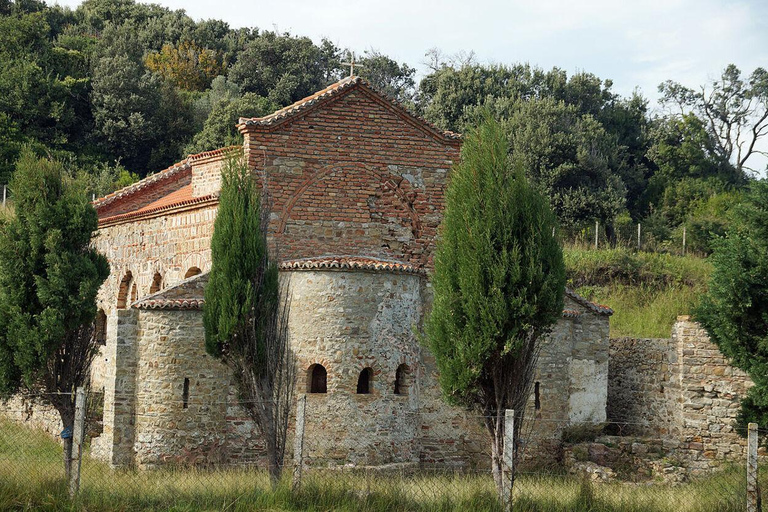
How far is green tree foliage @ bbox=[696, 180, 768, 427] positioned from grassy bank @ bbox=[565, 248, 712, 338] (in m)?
9.29

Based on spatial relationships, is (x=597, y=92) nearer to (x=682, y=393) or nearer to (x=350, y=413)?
(x=682, y=393)

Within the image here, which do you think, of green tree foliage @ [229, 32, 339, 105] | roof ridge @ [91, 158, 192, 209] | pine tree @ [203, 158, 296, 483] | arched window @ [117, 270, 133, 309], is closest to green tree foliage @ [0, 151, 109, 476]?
pine tree @ [203, 158, 296, 483]

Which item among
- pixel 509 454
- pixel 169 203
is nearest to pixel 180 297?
pixel 169 203

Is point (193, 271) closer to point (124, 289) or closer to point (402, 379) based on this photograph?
point (124, 289)

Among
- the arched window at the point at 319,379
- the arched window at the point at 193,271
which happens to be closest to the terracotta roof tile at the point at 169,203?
the arched window at the point at 193,271

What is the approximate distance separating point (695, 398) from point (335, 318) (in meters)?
7.18

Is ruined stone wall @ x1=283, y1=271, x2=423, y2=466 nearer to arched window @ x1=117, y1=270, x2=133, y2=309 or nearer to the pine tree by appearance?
the pine tree

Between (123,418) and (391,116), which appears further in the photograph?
(391,116)

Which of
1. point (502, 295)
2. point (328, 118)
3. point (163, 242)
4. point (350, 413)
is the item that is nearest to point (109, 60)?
point (163, 242)

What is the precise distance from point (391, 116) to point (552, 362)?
19.6 feet

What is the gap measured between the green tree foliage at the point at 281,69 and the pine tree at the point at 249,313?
3720cm

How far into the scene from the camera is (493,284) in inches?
540

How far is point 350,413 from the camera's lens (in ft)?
55.1

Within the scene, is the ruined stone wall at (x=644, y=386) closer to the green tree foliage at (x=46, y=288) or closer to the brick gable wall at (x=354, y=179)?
the brick gable wall at (x=354, y=179)
